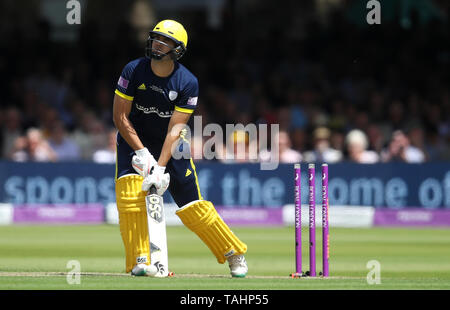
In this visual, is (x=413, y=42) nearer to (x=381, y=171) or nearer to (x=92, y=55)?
(x=381, y=171)

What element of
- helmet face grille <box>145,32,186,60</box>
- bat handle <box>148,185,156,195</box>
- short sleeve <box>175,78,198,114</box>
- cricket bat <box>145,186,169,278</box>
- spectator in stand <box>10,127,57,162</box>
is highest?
helmet face grille <box>145,32,186,60</box>

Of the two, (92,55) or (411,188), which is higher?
(92,55)

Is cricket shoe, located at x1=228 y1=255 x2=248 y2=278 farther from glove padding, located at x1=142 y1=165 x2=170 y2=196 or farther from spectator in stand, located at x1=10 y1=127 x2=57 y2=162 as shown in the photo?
spectator in stand, located at x1=10 y1=127 x2=57 y2=162

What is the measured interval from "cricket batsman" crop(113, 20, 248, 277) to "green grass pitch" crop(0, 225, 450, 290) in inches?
13.0

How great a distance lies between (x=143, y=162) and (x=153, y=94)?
1.72 feet

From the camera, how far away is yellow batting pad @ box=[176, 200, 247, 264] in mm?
8320

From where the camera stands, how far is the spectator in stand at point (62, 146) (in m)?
15.6

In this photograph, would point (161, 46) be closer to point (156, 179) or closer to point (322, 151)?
point (156, 179)

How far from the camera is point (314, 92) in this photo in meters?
17.4

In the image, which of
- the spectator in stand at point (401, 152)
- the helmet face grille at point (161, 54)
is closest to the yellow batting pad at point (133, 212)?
the helmet face grille at point (161, 54)

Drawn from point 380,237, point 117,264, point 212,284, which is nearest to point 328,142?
point 380,237

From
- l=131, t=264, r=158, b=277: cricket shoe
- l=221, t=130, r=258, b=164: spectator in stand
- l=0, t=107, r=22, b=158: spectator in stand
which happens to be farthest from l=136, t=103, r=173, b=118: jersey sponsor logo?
l=0, t=107, r=22, b=158: spectator in stand

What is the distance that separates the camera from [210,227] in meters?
8.36

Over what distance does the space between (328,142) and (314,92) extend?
76.7 inches
